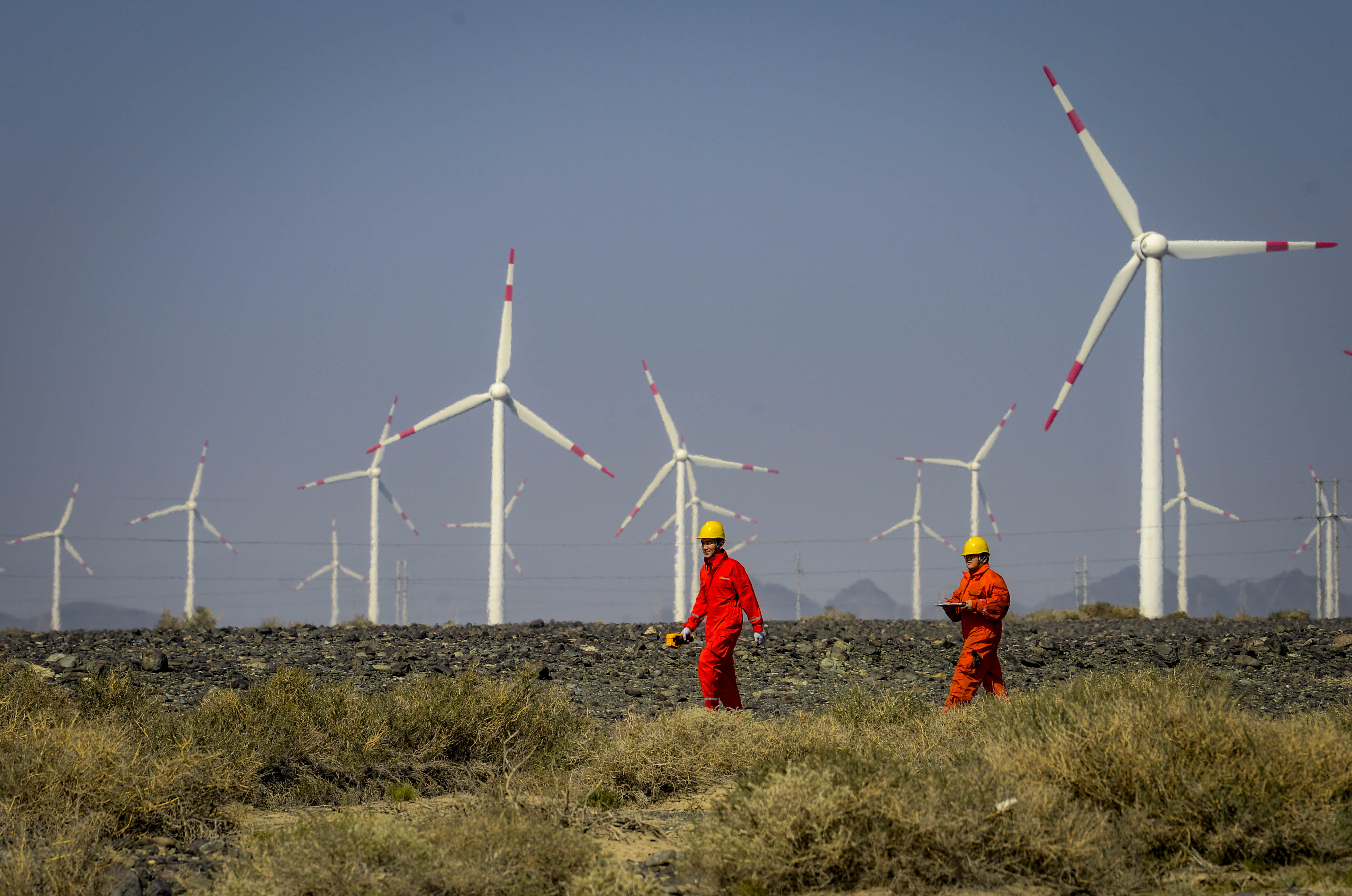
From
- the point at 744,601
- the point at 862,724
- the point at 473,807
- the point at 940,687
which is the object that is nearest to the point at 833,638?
the point at 940,687

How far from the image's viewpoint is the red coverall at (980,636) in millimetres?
12898

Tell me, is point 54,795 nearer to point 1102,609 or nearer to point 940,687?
point 940,687

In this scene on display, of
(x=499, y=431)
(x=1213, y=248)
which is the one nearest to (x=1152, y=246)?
(x=1213, y=248)

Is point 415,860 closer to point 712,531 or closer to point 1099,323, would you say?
point 712,531

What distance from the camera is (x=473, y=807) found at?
8.75m

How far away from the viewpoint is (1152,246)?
42.4 meters

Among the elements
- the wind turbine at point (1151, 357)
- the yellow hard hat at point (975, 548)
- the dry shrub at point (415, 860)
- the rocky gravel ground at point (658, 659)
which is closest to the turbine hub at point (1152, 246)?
the wind turbine at point (1151, 357)

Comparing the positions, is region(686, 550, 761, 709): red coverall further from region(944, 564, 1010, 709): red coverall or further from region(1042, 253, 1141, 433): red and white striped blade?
region(1042, 253, 1141, 433): red and white striped blade

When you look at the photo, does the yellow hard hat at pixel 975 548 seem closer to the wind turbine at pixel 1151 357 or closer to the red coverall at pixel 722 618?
the red coverall at pixel 722 618

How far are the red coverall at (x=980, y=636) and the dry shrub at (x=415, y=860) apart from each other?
20.4 ft

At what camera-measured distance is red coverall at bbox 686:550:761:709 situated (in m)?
13.6

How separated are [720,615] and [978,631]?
318cm

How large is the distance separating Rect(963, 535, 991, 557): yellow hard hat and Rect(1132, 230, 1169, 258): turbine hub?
33222 millimetres

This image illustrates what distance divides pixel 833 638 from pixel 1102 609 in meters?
21.2
